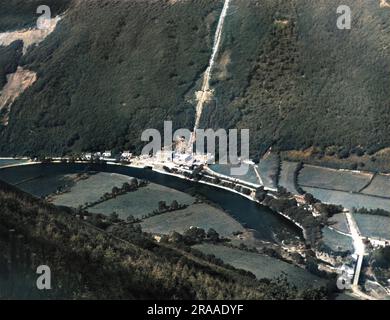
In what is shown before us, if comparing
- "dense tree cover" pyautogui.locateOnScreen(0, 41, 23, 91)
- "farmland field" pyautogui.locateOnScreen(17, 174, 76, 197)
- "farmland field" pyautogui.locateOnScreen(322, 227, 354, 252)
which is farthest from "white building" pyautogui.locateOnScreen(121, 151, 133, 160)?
"farmland field" pyautogui.locateOnScreen(322, 227, 354, 252)

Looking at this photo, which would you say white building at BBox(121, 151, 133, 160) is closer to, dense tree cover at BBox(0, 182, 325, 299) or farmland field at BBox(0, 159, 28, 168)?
farmland field at BBox(0, 159, 28, 168)

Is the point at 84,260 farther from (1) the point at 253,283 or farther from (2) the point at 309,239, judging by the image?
(2) the point at 309,239

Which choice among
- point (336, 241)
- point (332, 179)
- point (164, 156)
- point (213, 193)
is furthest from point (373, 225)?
point (164, 156)

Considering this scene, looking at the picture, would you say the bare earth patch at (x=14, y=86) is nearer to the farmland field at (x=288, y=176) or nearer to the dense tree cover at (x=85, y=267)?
the farmland field at (x=288, y=176)

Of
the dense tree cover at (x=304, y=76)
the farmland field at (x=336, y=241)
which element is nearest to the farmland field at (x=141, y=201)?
the dense tree cover at (x=304, y=76)

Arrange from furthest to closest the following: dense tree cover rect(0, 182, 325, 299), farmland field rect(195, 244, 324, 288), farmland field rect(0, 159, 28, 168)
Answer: farmland field rect(0, 159, 28, 168)
farmland field rect(195, 244, 324, 288)
dense tree cover rect(0, 182, 325, 299)

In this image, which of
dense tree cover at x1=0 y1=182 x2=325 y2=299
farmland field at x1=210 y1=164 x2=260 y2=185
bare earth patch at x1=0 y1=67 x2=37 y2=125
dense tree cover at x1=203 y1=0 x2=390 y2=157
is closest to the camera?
dense tree cover at x1=0 y1=182 x2=325 y2=299

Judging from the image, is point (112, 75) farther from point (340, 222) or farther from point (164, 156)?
point (340, 222)
